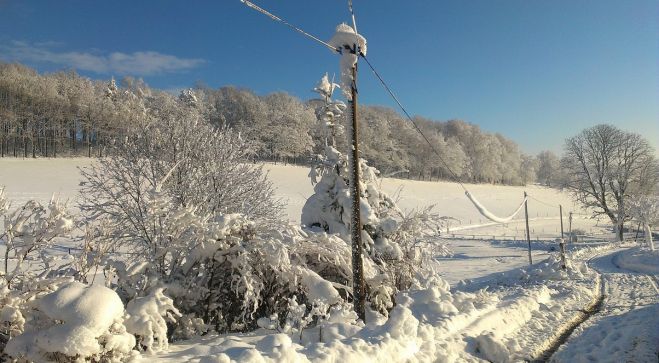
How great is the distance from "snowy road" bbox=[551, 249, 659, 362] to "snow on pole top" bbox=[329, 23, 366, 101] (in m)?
5.68

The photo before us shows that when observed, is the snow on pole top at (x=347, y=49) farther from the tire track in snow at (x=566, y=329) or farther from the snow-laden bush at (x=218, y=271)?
the tire track in snow at (x=566, y=329)

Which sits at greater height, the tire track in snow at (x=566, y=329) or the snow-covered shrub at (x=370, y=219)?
the snow-covered shrub at (x=370, y=219)

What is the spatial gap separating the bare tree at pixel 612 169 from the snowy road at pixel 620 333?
3503cm

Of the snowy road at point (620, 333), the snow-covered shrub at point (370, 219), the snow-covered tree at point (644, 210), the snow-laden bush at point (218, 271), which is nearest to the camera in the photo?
the snowy road at point (620, 333)

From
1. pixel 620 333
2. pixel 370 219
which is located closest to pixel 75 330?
pixel 370 219

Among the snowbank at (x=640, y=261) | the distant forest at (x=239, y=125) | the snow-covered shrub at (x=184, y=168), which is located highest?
the distant forest at (x=239, y=125)

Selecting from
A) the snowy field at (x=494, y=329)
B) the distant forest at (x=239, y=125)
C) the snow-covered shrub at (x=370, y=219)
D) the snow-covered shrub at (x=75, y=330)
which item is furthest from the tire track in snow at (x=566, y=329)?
the distant forest at (x=239, y=125)

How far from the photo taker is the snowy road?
6566 millimetres

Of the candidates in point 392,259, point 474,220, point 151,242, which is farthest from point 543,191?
point 151,242

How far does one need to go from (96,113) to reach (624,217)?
205 feet

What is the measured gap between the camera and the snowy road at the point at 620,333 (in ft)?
21.5

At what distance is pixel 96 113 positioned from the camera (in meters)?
57.5

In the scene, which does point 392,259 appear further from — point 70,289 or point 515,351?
point 70,289

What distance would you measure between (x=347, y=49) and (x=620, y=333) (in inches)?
280
